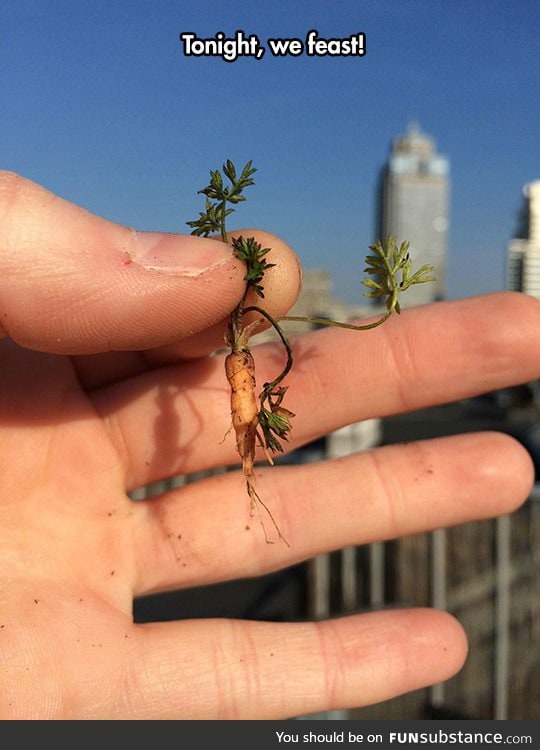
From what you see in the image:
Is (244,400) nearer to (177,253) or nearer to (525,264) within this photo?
(177,253)

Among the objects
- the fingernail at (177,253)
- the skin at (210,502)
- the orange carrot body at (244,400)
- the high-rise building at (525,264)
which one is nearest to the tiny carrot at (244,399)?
the orange carrot body at (244,400)

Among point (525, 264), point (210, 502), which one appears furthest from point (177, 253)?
point (525, 264)

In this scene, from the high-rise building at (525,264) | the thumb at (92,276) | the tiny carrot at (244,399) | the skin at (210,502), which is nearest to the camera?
the thumb at (92,276)

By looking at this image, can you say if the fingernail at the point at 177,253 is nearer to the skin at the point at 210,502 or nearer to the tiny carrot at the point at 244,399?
the skin at the point at 210,502

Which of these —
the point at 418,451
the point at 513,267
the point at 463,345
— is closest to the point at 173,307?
the point at 463,345

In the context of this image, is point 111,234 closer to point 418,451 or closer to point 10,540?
point 10,540

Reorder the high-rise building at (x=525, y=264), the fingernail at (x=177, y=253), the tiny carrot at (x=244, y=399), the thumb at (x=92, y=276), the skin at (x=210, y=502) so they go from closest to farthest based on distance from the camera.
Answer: the thumb at (x=92, y=276) → the fingernail at (x=177, y=253) → the tiny carrot at (x=244, y=399) → the skin at (x=210, y=502) → the high-rise building at (x=525, y=264)

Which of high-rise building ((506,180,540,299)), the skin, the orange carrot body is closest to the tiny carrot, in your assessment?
the orange carrot body
